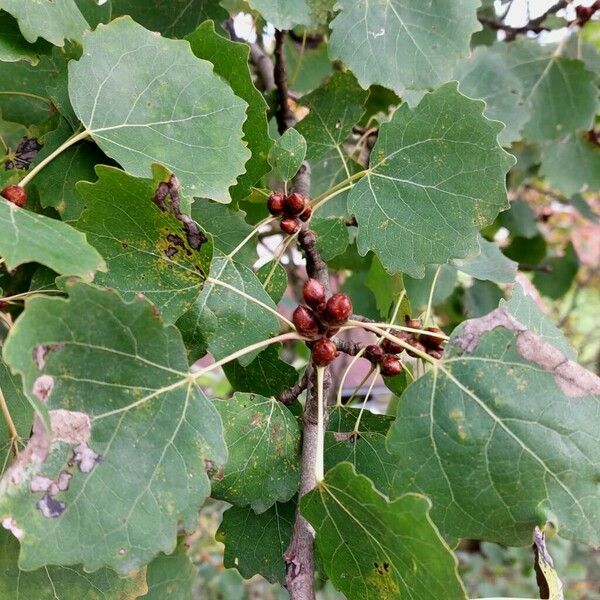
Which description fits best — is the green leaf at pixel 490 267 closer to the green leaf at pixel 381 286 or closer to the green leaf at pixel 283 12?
the green leaf at pixel 381 286

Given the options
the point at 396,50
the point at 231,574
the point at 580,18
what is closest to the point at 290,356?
the point at 231,574

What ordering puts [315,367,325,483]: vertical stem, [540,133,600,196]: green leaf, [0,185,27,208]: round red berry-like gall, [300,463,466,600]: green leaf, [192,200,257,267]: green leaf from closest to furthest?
1. [300,463,466,600]: green leaf
2. [315,367,325,483]: vertical stem
3. [0,185,27,208]: round red berry-like gall
4. [192,200,257,267]: green leaf
5. [540,133,600,196]: green leaf

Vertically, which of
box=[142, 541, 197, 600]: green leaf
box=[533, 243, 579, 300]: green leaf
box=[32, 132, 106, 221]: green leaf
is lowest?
box=[533, 243, 579, 300]: green leaf

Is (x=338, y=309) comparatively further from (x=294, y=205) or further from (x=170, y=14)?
(x=170, y=14)

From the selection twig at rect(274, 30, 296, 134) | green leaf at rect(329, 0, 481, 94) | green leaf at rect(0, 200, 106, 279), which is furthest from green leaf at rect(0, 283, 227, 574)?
twig at rect(274, 30, 296, 134)

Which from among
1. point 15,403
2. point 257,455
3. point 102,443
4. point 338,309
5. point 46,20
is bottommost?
point 15,403

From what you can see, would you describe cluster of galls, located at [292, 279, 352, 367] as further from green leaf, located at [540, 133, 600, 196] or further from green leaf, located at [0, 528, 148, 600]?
green leaf, located at [540, 133, 600, 196]

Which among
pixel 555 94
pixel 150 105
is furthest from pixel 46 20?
pixel 555 94
